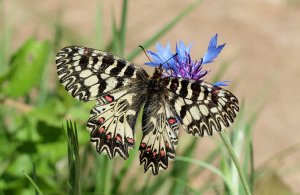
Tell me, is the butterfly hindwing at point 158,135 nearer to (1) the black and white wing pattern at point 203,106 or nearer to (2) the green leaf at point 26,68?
(1) the black and white wing pattern at point 203,106

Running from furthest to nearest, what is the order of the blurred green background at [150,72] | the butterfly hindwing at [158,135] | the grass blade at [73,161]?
the blurred green background at [150,72], the butterfly hindwing at [158,135], the grass blade at [73,161]

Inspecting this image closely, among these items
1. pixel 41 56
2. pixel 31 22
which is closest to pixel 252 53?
pixel 31 22

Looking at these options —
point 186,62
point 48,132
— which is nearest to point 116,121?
point 186,62

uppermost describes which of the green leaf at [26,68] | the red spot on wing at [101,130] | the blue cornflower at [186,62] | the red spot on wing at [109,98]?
the green leaf at [26,68]

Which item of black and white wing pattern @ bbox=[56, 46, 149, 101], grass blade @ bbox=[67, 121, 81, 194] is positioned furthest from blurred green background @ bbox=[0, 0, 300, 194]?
black and white wing pattern @ bbox=[56, 46, 149, 101]

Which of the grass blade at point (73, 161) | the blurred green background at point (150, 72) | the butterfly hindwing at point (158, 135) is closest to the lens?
the grass blade at point (73, 161)

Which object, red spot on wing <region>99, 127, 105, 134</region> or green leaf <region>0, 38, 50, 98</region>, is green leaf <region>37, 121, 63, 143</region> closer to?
green leaf <region>0, 38, 50, 98</region>

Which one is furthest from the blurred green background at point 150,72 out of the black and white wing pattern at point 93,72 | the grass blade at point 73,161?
the black and white wing pattern at point 93,72
